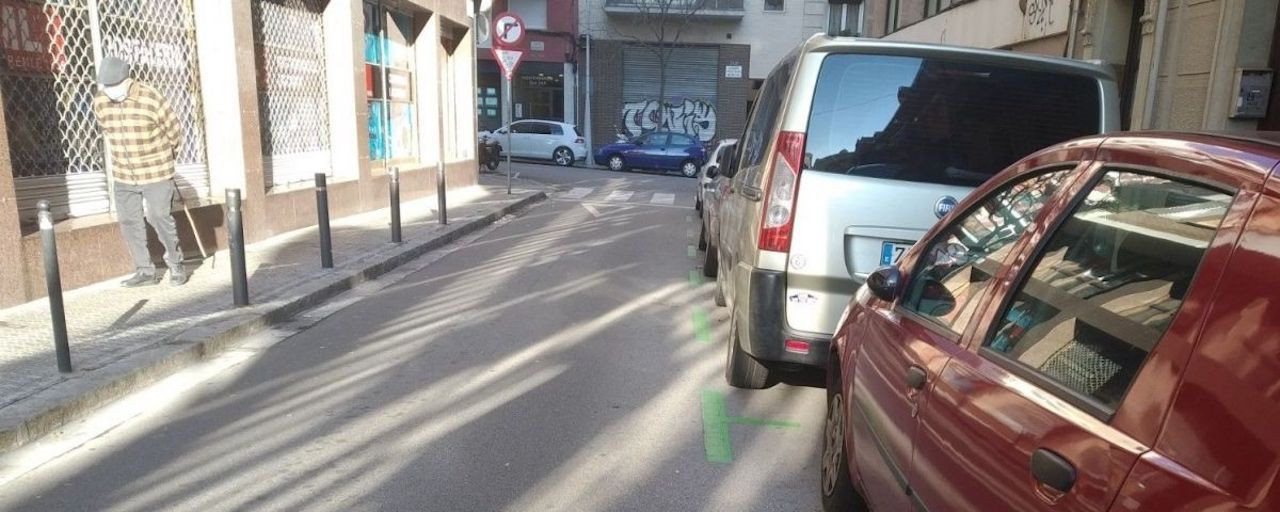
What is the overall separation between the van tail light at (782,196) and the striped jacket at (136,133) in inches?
218

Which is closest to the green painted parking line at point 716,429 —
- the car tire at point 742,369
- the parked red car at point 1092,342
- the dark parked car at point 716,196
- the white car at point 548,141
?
the car tire at point 742,369

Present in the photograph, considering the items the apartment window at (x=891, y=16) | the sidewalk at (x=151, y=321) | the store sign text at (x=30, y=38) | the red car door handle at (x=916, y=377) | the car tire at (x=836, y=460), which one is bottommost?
the sidewalk at (x=151, y=321)

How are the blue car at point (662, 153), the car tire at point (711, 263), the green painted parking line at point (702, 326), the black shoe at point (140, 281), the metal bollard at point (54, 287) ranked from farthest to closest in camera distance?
1. the blue car at point (662, 153)
2. the car tire at point (711, 263)
3. the black shoe at point (140, 281)
4. the green painted parking line at point (702, 326)
5. the metal bollard at point (54, 287)

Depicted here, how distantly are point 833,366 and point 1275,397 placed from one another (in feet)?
7.51

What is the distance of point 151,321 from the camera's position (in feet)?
19.8

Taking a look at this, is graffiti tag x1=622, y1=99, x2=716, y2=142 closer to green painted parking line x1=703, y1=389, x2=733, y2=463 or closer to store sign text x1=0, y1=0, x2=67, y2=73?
store sign text x1=0, y1=0, x2=67, y2=73

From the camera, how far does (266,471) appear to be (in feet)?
12.6

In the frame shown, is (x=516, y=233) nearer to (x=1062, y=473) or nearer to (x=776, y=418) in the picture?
(x=776, y=418)

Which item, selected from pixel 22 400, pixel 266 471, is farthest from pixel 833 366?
pixel 22 400

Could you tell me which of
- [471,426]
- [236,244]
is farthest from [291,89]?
[471,426]

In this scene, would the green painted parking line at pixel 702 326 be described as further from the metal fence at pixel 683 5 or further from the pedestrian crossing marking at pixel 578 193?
the metal fence at pixel 683 5

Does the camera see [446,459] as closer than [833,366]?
No

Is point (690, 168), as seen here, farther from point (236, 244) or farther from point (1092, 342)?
point (1092, 342)

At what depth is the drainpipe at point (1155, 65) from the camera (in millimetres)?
8758
